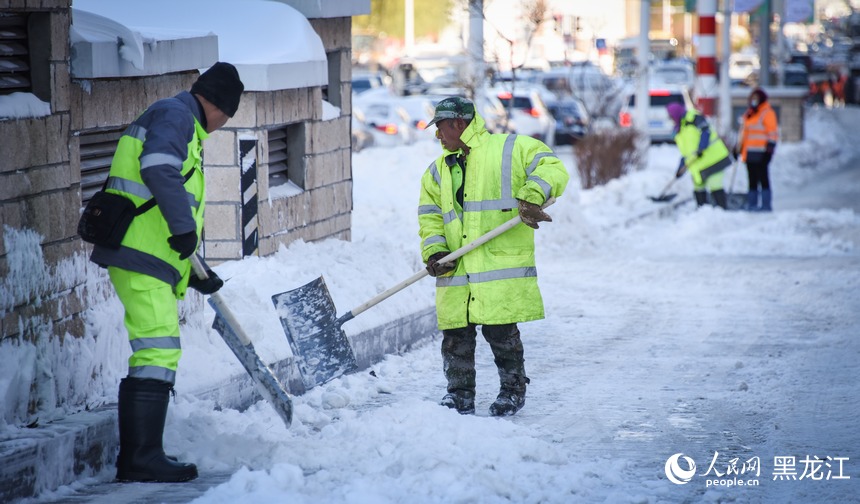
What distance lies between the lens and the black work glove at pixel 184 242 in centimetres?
532

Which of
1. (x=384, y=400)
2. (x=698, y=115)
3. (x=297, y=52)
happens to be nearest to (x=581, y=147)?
(x=698, y=115)

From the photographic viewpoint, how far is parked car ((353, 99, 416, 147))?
84.0 ft

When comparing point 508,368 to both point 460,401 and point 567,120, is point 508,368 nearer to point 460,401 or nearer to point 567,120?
point 460,401

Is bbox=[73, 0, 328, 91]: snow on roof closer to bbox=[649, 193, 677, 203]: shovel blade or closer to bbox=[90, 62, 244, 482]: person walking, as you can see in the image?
bbox=[90, 62, 244, 482]: person walking

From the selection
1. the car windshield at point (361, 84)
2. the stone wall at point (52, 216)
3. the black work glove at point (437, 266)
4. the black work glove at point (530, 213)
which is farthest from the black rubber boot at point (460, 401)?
the car windshield at point (361, 84)

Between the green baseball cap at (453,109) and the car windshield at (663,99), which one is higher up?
the car windshield at (663,99)

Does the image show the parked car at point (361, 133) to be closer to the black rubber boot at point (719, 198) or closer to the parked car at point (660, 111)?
the parked car at point (660, 111)

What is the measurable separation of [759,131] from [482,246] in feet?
39.8

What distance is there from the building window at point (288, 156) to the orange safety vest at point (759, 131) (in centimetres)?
948

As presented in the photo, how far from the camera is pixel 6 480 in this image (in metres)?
4.93

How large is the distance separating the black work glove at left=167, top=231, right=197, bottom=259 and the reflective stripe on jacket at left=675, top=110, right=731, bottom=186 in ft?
38.9

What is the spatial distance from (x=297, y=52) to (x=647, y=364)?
3.43m

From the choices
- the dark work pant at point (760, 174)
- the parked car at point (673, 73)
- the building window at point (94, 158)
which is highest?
the parked car at point (673, 73)

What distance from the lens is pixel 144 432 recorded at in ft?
17.8
